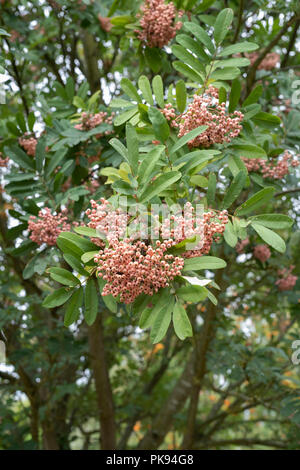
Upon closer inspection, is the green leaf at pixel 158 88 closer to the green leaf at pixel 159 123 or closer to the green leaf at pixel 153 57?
the green leaf at pixel 159 123

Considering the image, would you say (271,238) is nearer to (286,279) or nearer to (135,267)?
(135,267)

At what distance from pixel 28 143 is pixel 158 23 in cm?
82

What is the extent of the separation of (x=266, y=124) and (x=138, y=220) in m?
0.78

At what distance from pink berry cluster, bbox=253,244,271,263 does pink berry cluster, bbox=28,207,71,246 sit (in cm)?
140

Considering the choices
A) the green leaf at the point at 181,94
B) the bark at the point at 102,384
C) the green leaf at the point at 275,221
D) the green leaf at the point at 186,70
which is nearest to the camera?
the green leaf at the point at 275,221

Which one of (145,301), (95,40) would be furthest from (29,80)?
(145,301)

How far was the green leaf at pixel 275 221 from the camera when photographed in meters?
1.48

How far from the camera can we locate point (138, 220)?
4.68 feet

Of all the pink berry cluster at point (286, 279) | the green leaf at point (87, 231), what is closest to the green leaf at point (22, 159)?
the green leaf at point (87, 231)

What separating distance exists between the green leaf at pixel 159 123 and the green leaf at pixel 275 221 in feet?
1.28

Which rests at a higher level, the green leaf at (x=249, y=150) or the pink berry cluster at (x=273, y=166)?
the green leaf at (x=249, y=150)

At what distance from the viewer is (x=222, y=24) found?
179 centimetres

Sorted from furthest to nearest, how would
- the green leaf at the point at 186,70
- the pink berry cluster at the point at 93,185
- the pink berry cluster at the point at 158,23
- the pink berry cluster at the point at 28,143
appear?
the pink berry cluster at the point at 93,185 < the pink berry cluster at the point at 28,143 < the pink berry cluster at the point at 158,23 < the green leaf at the point at 186,70
